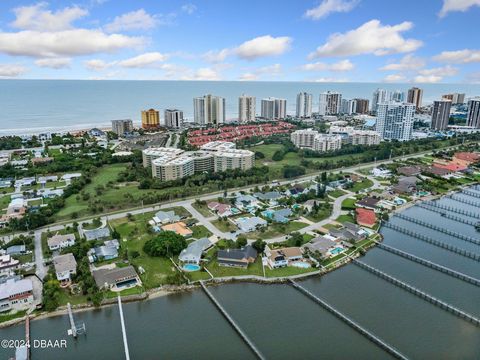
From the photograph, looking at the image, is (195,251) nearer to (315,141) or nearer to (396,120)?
(315,141)

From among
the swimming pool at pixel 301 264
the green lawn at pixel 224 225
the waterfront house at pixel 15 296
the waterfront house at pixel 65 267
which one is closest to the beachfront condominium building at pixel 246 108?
the green lawn at pixel 224 225

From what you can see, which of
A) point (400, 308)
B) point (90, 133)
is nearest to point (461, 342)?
point (400, 308)

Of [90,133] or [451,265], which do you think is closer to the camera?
[451,265]

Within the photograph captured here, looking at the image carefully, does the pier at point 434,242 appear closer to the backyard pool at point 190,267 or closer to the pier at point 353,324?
the pier at point 353,324

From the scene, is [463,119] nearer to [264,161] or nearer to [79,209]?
[264,161]

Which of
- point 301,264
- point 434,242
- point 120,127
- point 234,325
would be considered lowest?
point 234,325

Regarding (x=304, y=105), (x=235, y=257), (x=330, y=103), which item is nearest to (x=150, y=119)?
(x=304, y=105)
